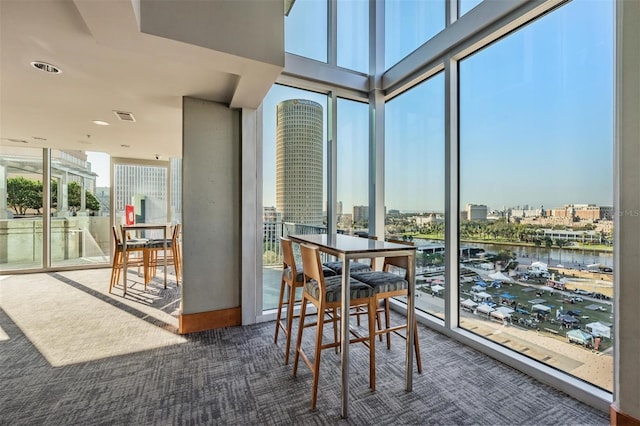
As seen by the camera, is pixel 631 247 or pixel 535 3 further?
pixel 535 3

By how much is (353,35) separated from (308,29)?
1.97 ft

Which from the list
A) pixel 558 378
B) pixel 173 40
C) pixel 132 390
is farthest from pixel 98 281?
pixel 558 378

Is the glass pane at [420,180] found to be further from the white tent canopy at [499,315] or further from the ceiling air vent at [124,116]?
the ceiling air vent at [124,116]

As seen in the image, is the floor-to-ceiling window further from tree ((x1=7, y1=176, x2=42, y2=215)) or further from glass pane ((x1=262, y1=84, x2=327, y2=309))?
tree ((x1=7, y1=176, x2=42, y2=215))

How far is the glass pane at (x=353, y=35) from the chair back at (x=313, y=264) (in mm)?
2610

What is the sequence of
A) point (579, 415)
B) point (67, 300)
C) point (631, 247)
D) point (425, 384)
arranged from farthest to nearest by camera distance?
1. point (67, 300)
2. point (425, 384)
3. point (579, 415)
4. point (631, 247)

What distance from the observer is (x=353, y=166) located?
358cm

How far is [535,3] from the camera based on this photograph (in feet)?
6.58

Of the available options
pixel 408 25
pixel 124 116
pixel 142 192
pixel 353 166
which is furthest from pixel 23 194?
pixel 408 25

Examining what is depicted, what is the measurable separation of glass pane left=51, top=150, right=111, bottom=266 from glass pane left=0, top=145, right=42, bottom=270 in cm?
22

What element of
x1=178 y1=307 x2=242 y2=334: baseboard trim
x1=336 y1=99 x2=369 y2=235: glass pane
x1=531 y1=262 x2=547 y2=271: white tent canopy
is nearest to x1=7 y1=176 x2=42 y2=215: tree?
x1=178 y1=307 x2=242 y2=334: baseboard trim

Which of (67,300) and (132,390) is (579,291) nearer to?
(132,390)

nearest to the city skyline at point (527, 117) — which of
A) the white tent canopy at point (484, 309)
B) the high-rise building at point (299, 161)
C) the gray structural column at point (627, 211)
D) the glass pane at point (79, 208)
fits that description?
the high-rise building at point (299, 161)

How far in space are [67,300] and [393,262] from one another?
13.7ft
